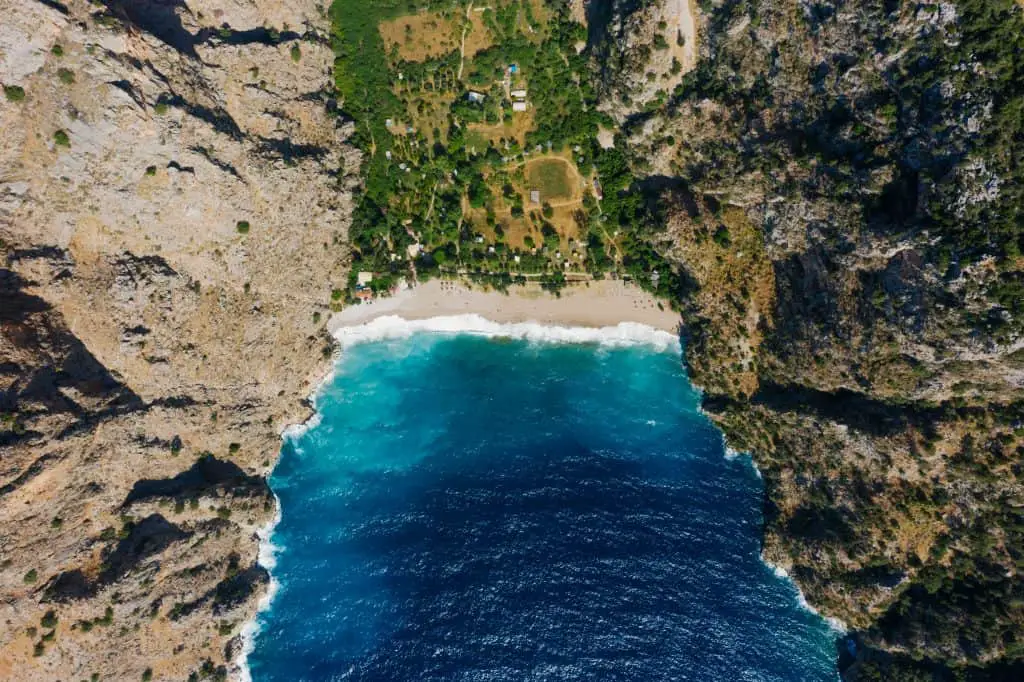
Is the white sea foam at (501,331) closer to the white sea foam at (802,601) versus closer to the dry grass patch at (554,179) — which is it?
the dry grass patch at (554,179)

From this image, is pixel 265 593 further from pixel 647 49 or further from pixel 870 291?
pixel 647 49

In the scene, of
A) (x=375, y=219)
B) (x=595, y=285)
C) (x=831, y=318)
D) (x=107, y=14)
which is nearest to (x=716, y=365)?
(x=831, y=318)

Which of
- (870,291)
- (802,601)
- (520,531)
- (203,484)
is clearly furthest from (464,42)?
(802,601)

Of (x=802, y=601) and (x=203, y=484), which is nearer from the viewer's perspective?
(x=203, y=484)

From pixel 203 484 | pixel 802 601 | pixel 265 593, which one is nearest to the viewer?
pixel 203 484

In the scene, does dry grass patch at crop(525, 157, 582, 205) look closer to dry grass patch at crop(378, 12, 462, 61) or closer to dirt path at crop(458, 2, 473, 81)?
dirt path at crop(458, 2, 473, 81)

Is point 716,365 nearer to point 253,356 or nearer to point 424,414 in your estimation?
point 424,414

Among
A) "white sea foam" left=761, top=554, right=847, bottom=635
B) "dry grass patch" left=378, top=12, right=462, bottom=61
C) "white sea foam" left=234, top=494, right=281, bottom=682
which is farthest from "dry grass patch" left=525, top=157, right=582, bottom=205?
"white sea foam" left=234, top=494, right=281, bottom=682
